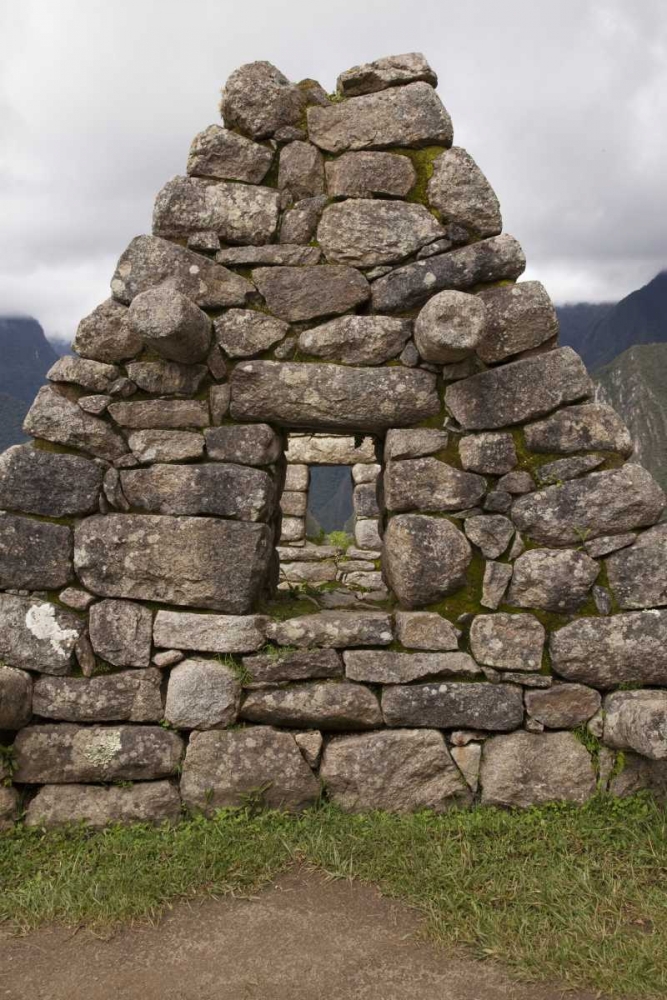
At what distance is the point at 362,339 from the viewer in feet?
13.1


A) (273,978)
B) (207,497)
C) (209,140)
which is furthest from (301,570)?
(273,978)

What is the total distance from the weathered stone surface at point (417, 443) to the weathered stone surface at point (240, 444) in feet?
2.48

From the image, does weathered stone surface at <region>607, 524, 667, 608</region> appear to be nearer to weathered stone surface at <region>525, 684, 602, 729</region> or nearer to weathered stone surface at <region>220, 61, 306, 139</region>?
weathered stone surface at <region>525, 684, 602, 729</region>

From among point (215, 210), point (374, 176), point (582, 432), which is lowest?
point (582, 432)

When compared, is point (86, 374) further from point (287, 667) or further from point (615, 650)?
point (615, 650)

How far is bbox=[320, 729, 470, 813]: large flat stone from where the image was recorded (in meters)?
3.74

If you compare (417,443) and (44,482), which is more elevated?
(417,443)

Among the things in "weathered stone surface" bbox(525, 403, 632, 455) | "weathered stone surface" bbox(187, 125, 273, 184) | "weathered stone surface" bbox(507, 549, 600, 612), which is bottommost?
"weathered stone surface" bbox(507, 549, 600, 612)

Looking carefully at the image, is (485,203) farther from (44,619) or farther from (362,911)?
(362,911)

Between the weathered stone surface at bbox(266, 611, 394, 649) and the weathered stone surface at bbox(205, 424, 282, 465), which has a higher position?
the weathered stone surface at bbox(205, 424, 282, 465)

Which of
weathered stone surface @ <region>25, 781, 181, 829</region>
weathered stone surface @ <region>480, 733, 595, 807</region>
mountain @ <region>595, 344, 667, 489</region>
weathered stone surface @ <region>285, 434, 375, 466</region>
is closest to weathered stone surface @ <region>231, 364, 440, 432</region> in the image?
weathered stone surface @ <region>480, 733, 595, 807</region>

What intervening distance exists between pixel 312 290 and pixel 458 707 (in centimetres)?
257

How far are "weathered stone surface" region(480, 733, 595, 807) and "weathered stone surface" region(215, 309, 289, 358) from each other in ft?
8.90

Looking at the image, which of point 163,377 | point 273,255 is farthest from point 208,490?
point 273,255
